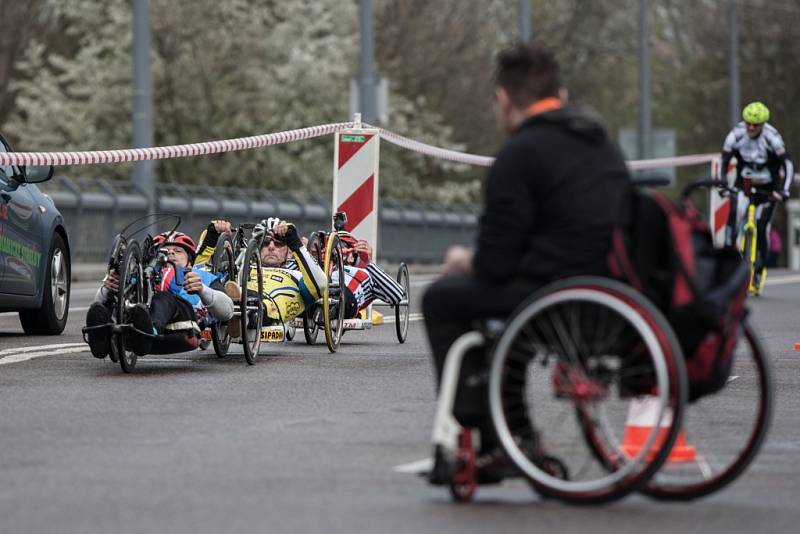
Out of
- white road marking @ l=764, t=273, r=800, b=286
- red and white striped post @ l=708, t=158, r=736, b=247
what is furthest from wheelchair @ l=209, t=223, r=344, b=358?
white road marking @ l=764, t=273, r=800, b=286

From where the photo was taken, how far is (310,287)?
42.9 feet

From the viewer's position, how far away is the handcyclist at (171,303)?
36.4 ft

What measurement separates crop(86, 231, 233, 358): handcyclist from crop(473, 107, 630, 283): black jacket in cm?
456

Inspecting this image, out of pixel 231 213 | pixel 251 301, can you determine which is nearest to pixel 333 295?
pixel 251 301

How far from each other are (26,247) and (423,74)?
39665 millimetres

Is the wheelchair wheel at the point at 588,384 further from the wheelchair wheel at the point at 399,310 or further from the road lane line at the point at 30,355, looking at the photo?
the wheelchair wheel at the point at 399,310

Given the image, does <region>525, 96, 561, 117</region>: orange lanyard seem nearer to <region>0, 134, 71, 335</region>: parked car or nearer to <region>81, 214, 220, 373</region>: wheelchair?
<region>81, 214, 220, 373</region>: wheelchair

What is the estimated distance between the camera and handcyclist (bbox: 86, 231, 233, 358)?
11094mm

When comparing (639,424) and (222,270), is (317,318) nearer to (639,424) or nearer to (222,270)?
(222,270)

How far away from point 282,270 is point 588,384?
21.6 feet

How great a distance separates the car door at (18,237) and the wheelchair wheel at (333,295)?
200 cm

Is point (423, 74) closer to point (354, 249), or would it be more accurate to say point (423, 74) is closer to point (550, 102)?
point (354, 249)

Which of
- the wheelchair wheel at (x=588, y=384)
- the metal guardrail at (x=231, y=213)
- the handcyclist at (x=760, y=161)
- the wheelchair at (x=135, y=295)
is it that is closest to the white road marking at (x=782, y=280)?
the handcyclist at (x=760, y=161)

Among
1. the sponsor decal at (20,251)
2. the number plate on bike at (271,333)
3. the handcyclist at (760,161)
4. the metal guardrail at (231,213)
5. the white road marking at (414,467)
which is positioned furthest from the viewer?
the metal guardrail at (231,213)
